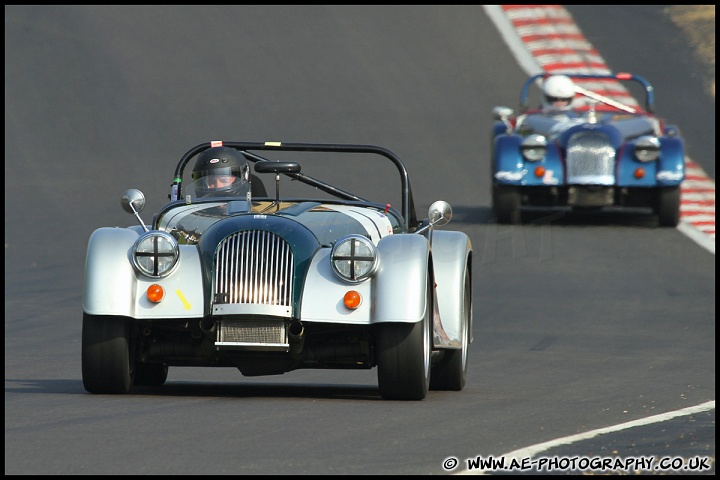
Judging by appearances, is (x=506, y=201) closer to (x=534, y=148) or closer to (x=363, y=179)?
(x=534, y=148)

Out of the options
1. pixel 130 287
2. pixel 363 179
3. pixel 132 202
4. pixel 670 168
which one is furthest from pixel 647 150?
pixel 130 287

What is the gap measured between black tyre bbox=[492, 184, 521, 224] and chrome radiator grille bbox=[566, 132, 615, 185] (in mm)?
662

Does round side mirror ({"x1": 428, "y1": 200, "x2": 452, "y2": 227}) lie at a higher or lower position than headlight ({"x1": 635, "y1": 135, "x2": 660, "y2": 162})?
lower

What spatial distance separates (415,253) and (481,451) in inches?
74.4

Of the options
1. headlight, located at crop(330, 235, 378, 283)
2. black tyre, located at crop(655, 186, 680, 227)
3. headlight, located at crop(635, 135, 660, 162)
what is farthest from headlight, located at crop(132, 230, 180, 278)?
black tyre, located at crop(655, 186, 680, 227)

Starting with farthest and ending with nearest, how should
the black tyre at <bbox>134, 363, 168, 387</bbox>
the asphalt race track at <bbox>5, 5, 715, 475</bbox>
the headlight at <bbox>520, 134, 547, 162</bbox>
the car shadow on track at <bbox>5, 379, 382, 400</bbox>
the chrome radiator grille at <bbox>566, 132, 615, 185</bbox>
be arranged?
the headlight at <bbox>520, 134, 547, 162</bbox> → the chrome radiator grille at <bbox>566, 132, 615, 185</bbox> → the black tyre at <bbox>134, 363, 168, 387</bbox> → the car shadow on track at <bbox>5, 379, 382, 400</bbox> → the asphalt race track at <bbox>5, 5, 715, 475</bbox>

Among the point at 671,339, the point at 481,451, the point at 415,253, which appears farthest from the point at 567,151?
the point at 481,451

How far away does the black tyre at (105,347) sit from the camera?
294 inches

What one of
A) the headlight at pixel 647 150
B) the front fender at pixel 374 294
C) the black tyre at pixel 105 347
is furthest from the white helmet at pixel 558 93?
the black tyre at pixel 105 347

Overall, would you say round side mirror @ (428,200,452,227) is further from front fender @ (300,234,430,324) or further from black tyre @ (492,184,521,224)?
black tyre @ (492,184,521,224)

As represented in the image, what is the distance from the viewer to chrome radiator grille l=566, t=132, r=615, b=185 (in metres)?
17.4

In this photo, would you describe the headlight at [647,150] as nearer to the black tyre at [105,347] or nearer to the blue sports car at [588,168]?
the blue sports car at [588,168]

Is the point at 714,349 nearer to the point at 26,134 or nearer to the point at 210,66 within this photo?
the point at 26,134

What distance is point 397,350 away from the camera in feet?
24.4
